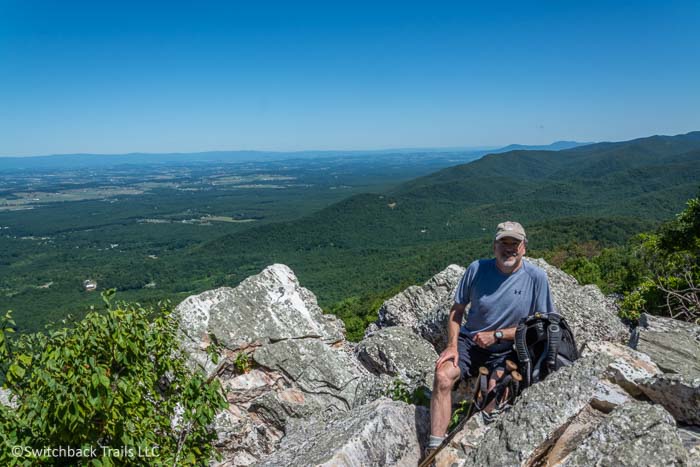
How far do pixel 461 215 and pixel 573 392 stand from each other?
14861 cm

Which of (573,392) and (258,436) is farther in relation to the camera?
(258,436)

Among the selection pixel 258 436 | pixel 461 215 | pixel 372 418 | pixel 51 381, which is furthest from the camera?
pixel 461 215

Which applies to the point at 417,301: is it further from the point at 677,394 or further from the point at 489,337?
the point at 677,394

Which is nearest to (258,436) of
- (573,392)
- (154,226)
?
(573,392)

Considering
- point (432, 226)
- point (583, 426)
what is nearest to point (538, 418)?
point (583, 426)

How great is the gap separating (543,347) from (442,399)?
55.8 inches

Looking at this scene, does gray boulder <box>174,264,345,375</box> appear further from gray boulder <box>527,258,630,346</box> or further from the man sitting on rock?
the man sitting on rock

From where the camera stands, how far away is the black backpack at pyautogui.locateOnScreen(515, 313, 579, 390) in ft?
16.8

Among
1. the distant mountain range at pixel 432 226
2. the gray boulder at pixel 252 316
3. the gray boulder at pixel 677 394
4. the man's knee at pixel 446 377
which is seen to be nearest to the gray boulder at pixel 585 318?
the gray boulder at pixel 677 394

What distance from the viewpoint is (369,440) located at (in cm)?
528

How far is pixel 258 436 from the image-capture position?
8.05 m

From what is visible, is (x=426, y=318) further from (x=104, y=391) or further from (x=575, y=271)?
(x=575, y=271)

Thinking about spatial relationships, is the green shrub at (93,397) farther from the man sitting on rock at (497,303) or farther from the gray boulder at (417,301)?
the gray boulder at (417,301)

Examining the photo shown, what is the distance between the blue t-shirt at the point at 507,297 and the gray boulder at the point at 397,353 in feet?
12.7
